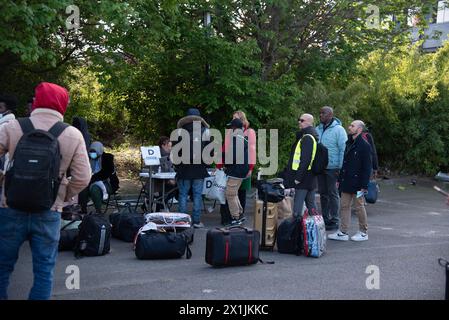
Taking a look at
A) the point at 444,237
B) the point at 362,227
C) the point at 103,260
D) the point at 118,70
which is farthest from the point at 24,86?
the point at 444,237

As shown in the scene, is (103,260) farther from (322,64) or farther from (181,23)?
(322,64)

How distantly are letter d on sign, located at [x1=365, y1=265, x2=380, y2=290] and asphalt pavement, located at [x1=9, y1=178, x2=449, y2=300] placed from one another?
0.03 ft

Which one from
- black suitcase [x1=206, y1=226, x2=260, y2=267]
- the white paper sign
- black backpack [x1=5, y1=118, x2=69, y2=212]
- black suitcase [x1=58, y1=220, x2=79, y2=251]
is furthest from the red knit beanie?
the white paper sign

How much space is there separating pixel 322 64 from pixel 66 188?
36.9 ft

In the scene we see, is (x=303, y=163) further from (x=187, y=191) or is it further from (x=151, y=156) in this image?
(x=151, y=156)

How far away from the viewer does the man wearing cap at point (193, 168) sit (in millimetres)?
10070

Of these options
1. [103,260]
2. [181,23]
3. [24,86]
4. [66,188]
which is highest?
[181,23]

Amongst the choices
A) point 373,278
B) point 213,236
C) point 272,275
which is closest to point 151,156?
point 213,236

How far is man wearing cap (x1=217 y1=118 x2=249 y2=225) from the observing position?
393 inches

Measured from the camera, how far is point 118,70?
11.6 metres

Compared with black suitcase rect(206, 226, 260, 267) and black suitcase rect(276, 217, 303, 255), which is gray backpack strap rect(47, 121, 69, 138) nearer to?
black suitcase rect(206, 226, 260, 267)

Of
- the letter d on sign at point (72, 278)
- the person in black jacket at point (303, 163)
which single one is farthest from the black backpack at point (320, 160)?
the letter d on sign at point (72, 278)

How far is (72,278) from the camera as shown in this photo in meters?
6.77

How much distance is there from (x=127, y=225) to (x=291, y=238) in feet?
7.99
